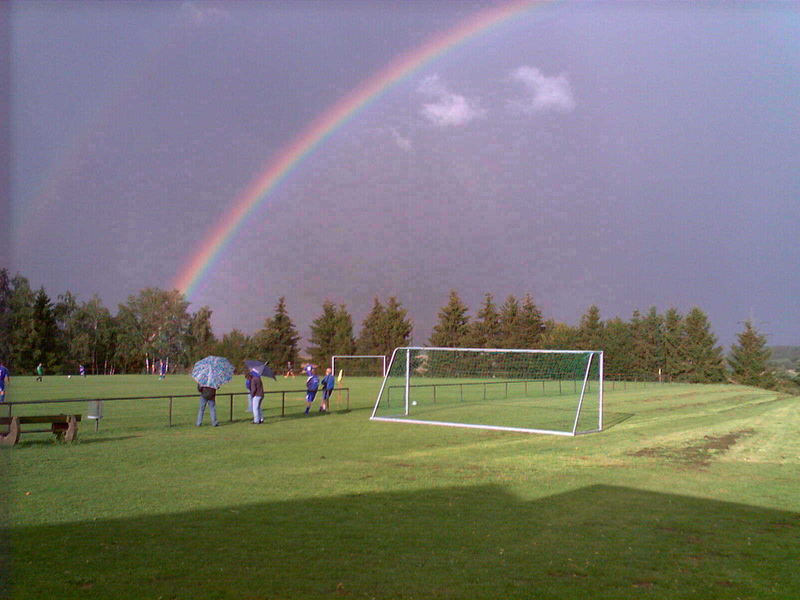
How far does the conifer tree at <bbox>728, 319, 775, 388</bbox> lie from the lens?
76750 mm

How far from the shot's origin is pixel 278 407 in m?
27.7

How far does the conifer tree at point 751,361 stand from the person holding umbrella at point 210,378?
70.1 meters

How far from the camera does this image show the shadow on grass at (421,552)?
5988 millimetres

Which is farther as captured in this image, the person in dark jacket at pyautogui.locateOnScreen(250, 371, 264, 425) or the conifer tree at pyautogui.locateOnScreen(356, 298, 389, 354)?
the conifer tree at pyautogui.locateOnScreen(356, 298, 389, 354)

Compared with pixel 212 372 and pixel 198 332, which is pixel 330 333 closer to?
pixel 198 332

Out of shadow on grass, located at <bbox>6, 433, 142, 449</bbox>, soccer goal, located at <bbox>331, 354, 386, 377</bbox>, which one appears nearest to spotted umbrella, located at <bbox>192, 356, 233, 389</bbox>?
shadow on grass, located at <bbox>6, 433, 142, 449</bbox>

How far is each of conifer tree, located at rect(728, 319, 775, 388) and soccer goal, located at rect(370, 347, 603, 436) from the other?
36.5 meters

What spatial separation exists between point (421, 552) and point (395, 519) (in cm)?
144

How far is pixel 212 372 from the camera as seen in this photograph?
64.0ft

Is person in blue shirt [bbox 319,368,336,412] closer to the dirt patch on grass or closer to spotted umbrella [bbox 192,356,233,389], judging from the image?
spotted umbrella [bbox 192,356,233,389]

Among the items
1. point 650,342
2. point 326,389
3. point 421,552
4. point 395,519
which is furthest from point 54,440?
point 650,342

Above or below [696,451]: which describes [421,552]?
above

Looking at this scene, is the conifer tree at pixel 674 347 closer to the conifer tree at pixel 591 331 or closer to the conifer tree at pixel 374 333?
the conifer tree at pixel 591 331

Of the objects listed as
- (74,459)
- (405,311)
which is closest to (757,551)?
(74,459)
